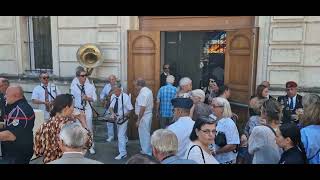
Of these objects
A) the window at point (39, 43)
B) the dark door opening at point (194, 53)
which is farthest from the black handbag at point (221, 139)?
the window at point (39, 43)

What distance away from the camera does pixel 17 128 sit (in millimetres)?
3797

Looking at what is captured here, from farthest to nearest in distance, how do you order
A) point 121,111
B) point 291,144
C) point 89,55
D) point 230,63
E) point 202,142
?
1. point 89,55
2. point 230,63
3. point 121,111
4. point 202,142
5. point 291,144

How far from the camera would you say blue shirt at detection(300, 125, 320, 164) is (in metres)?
3.09

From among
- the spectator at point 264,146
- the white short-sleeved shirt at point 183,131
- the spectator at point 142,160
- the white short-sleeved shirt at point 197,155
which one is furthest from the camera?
the white short-sleeved shirt at point 183,131

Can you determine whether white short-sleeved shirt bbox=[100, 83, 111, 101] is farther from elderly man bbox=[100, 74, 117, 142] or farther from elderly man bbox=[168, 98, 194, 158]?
elderly man bbox=[168, 98, 194, 158]

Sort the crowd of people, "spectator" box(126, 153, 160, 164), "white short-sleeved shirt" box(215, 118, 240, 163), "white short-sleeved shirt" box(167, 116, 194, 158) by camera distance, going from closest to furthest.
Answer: "spectator" box(126, 153, 160, 164) → the crowd of people → "white short-sleeved shirt" box(167, 116, 194, 158) → "white short-sleeved shirt" box(215, 118, 240, 163)

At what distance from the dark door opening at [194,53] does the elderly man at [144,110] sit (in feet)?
8.33

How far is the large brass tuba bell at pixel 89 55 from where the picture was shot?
7270 mm

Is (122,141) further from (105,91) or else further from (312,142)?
(312,142)

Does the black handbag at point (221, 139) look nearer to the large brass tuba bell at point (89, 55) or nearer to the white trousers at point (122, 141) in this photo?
the white trousers at point (122, 141)

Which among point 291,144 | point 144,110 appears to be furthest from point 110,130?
point 291,144

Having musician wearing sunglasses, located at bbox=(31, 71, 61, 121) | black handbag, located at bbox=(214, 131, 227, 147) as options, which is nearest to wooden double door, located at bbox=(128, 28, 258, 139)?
musician wearing sunglasses, located at bbox=(31, 71, 61, 121)

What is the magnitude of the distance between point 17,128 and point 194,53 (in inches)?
246
